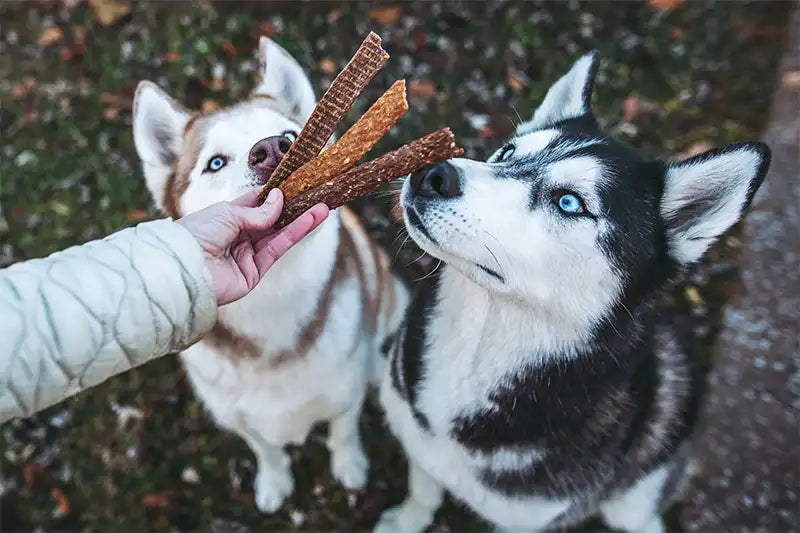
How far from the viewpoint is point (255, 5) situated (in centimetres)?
425

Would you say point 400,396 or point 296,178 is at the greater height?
point 296,178

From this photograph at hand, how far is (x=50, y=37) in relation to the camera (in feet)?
14.1

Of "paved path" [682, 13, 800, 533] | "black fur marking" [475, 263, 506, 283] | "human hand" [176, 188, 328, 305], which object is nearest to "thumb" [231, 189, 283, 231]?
"human hand" [176, 188, 328, 305]

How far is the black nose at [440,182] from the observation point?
1.44 m

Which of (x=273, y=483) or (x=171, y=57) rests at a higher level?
(x=171, y=57)

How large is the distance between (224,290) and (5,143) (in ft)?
10.6

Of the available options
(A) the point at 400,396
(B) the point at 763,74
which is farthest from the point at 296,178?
(B) the point at 763,74

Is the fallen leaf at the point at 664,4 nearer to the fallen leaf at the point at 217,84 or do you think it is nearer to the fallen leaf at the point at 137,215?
the fallen leaf at the point at 217,84

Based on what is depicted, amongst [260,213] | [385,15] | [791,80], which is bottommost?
[791,80]

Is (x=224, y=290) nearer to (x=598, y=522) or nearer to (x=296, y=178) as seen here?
(x=296, y=178)

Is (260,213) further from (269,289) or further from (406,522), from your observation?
(406,522)

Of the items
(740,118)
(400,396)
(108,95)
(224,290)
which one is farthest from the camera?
(108,95)

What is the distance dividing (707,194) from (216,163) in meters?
1.44

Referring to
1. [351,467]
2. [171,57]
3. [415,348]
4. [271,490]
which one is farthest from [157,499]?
[171,57]
